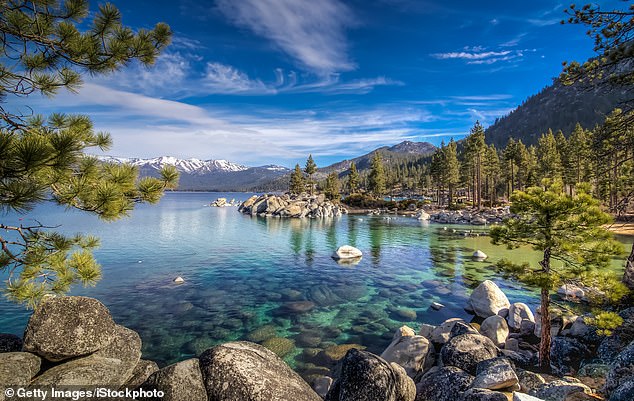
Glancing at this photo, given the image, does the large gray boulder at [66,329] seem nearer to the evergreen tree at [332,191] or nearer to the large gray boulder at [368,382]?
the large gray boulder at [368,382]

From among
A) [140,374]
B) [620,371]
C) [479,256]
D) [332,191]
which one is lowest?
[479,256]

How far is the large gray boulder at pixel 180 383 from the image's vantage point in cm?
568

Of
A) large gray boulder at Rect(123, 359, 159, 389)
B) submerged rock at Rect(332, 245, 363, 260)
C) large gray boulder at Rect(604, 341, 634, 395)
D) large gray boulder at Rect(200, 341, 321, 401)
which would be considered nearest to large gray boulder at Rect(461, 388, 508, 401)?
large gray boulder at Rect(604, 341, 634, 395)

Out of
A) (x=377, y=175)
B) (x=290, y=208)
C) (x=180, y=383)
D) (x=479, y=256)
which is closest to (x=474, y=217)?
(x=479, y=256)

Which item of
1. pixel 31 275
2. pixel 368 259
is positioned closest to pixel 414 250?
pixel 368 259

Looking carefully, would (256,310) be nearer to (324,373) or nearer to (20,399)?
(324,373)

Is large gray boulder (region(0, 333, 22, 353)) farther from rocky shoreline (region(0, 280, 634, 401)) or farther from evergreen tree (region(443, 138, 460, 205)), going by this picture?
evergreen tree (region(443, 138, 460, 205))

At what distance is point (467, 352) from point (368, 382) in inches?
169

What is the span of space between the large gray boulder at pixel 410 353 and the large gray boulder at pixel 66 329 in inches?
364

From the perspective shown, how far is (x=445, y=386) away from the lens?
26.1 ft

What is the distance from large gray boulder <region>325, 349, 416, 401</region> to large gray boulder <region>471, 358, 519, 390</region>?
182 cm

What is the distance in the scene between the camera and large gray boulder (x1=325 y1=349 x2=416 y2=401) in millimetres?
7111

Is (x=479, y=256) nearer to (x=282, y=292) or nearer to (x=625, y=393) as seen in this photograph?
(x=282, y=292)

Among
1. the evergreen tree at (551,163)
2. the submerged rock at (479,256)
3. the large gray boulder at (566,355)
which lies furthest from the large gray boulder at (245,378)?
the evergreen tree at (551,163)
